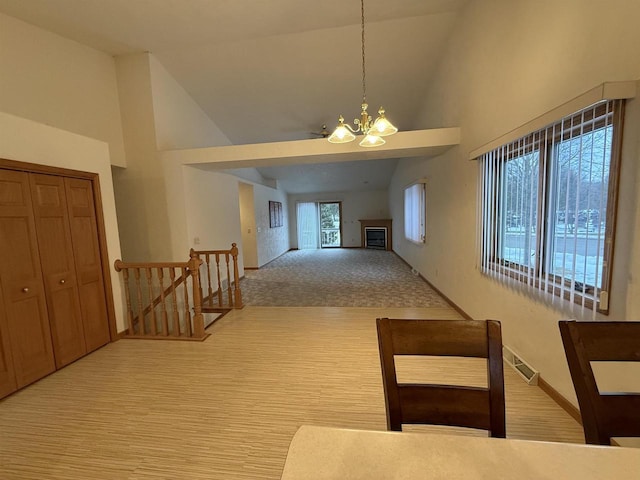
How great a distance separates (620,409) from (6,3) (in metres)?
5.48

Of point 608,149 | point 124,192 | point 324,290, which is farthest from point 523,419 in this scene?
point 124,192

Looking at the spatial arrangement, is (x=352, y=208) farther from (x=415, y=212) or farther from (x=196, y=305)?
(x=196, y=305)

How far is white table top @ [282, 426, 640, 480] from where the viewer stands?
0.63m

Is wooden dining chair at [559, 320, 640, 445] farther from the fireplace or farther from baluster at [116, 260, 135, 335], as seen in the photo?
the fireplace

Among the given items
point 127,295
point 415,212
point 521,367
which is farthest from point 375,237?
point 127,295

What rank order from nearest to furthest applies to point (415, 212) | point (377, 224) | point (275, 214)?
point (415, 212), point (275, 214), point (377, 224)

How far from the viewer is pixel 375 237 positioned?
10.4m

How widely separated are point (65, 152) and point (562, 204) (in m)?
4.27

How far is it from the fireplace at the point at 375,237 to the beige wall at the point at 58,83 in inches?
319

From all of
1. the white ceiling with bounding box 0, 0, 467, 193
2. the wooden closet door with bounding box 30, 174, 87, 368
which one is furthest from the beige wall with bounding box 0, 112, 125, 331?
the white ceiling with bounding box 0, 0, 467, 193

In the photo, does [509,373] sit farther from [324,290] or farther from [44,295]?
[44,295]

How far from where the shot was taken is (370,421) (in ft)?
5.90

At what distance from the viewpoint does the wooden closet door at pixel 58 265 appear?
8.02 feet

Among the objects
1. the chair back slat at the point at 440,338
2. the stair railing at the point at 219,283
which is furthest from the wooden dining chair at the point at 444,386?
the stair railing at the point at 219,283
